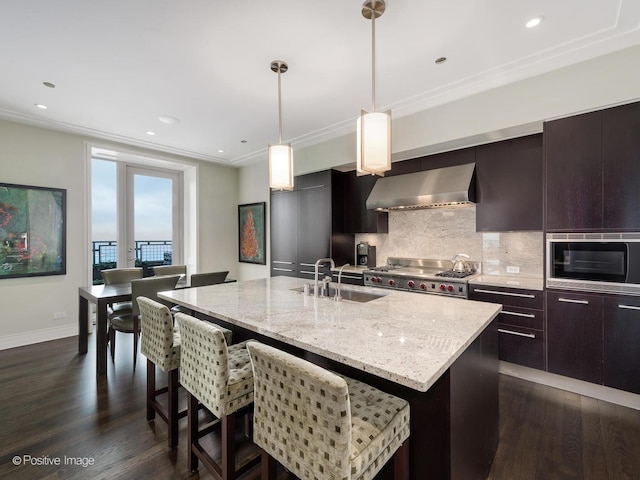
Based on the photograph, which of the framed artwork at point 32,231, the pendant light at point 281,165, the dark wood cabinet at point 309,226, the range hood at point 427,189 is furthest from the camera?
the dark wood cabinet at point 309,226

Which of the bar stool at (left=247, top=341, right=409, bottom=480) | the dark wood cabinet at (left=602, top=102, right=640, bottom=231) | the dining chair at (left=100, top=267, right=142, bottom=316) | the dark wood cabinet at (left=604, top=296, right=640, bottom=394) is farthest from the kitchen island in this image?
the dining chair at (left=100, top=267, right=142, bottom=316)

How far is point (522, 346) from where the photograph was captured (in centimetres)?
270

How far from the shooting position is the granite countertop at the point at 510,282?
2686 mm

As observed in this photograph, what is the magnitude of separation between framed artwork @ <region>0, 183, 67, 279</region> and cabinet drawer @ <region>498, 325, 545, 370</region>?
527 cm

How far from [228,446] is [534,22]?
320 cm

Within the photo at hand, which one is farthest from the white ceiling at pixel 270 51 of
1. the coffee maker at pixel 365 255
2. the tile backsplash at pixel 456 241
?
the coffee maker at pixel 365 255

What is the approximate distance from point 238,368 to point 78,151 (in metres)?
4.26

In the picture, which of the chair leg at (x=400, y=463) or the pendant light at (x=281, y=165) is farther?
the pendant light at (x=281, y=165)

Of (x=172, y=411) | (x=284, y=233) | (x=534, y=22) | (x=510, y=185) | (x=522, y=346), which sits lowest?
(x=172, y=411)

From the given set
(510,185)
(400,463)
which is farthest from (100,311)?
(510,185)

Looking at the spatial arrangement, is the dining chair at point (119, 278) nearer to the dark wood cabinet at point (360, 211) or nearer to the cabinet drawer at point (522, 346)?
the dark wood cabinet at point (360, 211)

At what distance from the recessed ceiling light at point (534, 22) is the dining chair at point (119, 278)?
14.8 feet

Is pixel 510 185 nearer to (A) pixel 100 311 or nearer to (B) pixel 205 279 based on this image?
(B) pixel 205 279

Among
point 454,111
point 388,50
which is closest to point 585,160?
point 454,111
